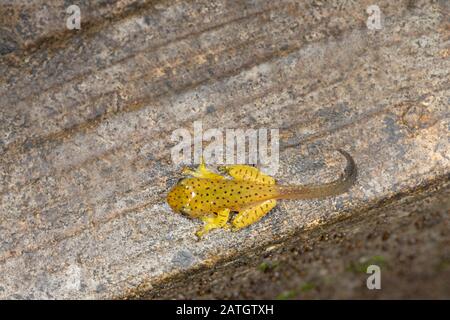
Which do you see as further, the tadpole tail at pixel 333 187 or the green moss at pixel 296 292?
the tadpole tail at pixel 333 187

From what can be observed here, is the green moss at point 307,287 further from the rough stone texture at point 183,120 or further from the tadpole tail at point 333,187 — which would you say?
the tadpole tail at point 333,187

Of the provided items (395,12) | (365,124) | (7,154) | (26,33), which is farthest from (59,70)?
(395,12)

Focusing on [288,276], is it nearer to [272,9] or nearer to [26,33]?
[272,9]

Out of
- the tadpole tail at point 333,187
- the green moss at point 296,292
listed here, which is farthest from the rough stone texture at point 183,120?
the green moss at point 296,292

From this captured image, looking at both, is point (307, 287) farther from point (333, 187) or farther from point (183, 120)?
point (183, 120)

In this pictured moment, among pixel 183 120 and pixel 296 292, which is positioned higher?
pixel 183 120

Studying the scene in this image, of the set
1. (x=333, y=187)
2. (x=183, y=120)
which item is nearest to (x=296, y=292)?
(x=333, y=187)

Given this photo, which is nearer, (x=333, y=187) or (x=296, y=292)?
(x=296, y=292)

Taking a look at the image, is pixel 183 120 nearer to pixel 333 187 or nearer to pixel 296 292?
pixel 333 187
